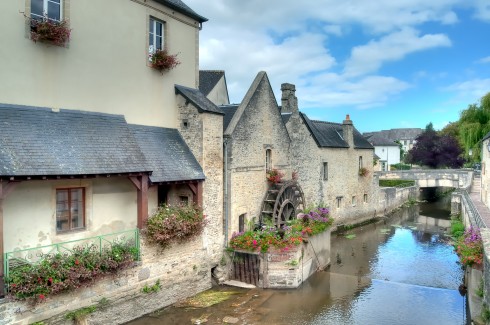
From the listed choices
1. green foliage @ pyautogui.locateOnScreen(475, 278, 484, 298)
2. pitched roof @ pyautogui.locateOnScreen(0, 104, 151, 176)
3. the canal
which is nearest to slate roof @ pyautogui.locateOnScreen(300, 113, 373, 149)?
the canal

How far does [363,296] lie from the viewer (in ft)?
39.2

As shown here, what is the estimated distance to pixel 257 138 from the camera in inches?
572

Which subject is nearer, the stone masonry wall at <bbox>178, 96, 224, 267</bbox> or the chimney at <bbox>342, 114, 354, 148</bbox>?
the stone masonry wall at <bbox>178, 96, 224, 267</bbox>

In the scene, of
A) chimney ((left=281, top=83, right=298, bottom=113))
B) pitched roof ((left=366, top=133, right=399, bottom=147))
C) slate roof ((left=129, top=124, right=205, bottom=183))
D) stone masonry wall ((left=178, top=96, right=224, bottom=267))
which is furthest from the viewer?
pitched roof ((left=366, top=133, right=399, bottom=147))

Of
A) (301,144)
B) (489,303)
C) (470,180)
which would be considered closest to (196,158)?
(489,303)

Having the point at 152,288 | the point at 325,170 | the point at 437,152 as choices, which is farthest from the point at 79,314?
the point at 437,152

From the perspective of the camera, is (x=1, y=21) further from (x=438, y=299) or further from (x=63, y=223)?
(x=438, y=299)

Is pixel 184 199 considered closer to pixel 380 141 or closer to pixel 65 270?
pixel 65 270

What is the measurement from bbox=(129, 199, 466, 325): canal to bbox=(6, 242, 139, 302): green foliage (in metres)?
1.95

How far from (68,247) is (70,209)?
861mm

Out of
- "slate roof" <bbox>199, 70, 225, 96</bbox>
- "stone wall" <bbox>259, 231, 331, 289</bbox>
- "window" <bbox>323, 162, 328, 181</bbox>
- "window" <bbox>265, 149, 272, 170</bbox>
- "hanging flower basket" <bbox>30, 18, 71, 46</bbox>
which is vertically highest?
"slate roof" <bbox>199, 70, 225, 96</bbox>

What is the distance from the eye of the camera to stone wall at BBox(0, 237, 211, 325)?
7.46 meters

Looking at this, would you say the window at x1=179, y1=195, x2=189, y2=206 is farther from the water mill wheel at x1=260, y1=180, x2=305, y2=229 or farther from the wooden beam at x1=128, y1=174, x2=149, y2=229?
the water mill wheel at x1=260, y1=180, x2=305, y2=229

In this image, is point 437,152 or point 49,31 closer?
point 49,31
